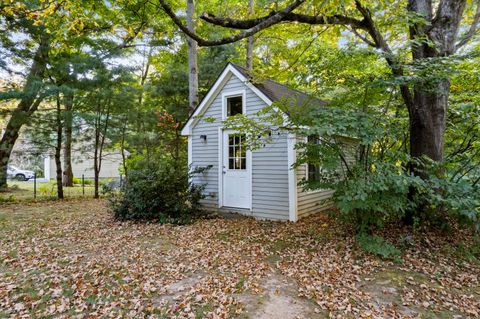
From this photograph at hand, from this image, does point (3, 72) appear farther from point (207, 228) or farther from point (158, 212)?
point (207, 228)

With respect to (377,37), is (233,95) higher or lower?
lower

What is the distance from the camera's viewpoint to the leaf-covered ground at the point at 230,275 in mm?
2902

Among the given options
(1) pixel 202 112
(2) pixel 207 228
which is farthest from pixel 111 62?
(2) pixel 207 228

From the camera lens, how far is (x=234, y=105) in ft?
24.8

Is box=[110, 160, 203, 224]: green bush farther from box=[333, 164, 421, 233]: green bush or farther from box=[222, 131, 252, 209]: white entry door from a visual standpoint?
→ box=[333, 164, 421, 233]: green bush

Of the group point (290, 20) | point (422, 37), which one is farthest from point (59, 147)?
point (422, 37)

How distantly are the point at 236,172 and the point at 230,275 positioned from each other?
151 inches

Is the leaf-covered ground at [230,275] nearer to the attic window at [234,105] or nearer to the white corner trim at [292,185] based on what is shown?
the white corner trim at [292,185]

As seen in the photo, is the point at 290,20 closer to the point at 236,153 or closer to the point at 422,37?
the point at 422,37

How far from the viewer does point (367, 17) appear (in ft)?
15.9

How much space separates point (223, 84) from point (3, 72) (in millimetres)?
7234

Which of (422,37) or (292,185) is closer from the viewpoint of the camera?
(422,37)

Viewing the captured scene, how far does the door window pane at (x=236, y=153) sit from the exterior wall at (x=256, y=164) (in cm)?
31

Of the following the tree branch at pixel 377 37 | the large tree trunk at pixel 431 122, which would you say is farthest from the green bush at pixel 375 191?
the tree branch at pixel 377 37
